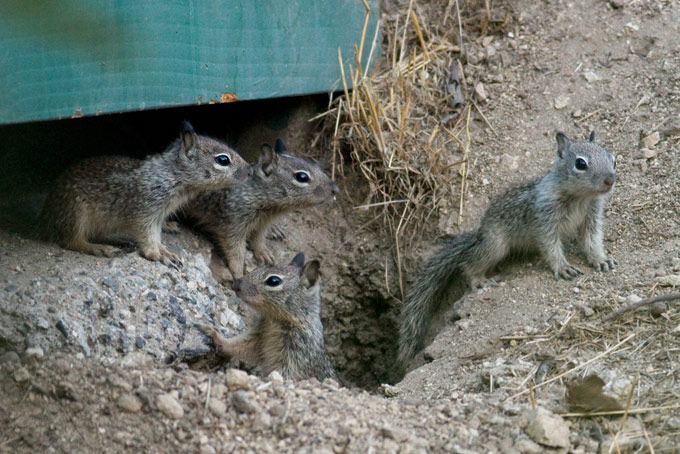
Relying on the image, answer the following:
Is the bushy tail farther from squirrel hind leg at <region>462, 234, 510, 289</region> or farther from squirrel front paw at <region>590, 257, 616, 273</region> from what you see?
squirrel front paw at <region>590, 257, 616, 273</region>

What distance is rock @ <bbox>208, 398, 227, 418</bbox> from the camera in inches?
157

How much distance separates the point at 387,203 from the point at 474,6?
2735 millimetres

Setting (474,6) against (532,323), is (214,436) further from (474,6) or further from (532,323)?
(474,6)

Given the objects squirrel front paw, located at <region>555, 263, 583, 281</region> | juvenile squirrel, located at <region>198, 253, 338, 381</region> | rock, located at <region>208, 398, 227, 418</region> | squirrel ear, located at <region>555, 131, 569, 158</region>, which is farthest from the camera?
squirrel ear, located at <region>555, 131, 569, 158</region>

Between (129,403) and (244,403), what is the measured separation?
1.96 ft

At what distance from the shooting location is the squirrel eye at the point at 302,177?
7.24 metres

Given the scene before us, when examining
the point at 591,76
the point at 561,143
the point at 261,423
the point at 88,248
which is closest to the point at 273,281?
the point at 88,248

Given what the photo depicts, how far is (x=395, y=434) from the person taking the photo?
12.7ft

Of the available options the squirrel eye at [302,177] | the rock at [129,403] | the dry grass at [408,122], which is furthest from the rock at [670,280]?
the rock at [129,403]

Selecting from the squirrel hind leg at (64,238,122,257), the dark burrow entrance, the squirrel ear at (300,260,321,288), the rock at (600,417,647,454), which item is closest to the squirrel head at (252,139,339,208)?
the dark burrow entrance

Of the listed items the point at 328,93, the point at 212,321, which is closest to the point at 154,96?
the point at 212,321

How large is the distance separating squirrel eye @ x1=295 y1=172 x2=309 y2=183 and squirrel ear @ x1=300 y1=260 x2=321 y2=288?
1176mm

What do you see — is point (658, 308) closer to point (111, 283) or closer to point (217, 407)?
point (217, 407)

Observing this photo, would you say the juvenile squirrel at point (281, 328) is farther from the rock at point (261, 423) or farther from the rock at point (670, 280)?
the rock at point (670, 280)
